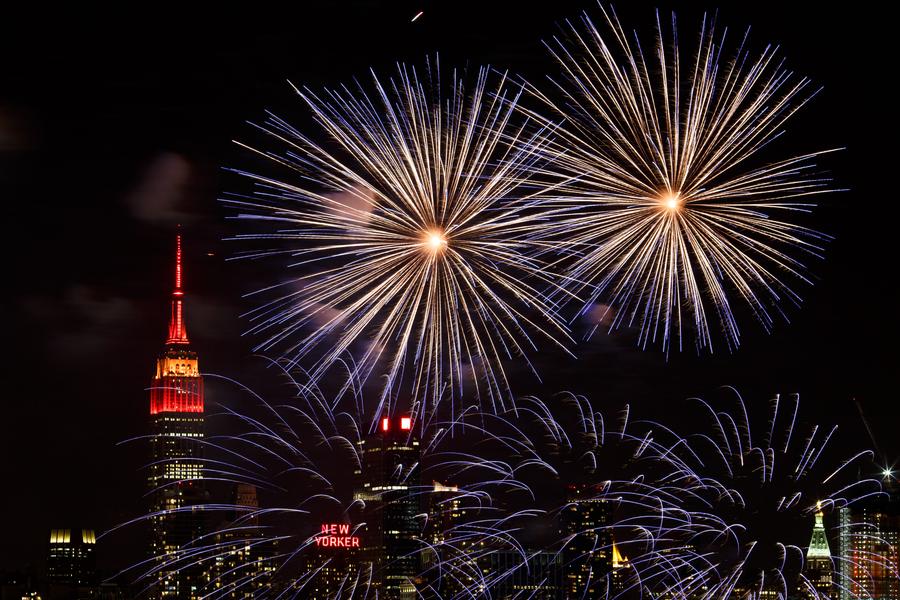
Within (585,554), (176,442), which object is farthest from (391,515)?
(176,442)

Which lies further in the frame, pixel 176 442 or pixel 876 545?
pixel 176 442

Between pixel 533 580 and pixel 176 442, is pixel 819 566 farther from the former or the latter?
pixel 176 442

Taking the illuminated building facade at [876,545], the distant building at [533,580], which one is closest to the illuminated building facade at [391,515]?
the distant building at [533,580]

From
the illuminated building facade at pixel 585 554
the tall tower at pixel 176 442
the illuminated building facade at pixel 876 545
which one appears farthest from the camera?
the tall tower at pixel 176 442

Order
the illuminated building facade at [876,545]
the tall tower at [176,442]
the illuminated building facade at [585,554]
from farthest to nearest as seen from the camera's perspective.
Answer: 1. the tall tower at [176,442]
2. the illuminated building facade at [876,545]
3. the illuminated building facade at [585,554]

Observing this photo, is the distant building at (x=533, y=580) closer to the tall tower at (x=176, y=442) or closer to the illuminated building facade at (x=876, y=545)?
the illuminated building facade at (x=876, y=545)

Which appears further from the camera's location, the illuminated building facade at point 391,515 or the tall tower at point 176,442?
the tall tower at point 176,442
